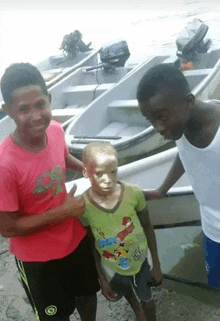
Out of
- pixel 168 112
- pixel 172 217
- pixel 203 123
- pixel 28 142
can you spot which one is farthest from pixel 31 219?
pixel 172 217

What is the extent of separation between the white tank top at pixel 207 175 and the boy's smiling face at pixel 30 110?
60 cm

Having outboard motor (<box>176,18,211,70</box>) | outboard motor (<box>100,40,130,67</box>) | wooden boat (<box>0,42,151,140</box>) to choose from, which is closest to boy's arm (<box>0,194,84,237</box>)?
wooden boat (<box>0,42,151,140</box>)

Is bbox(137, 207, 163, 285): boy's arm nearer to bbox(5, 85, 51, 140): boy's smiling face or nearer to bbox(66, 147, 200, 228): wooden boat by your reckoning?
bbox(5, 85, 51, 140): boy's smiling face

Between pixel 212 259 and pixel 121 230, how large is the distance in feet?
1.73

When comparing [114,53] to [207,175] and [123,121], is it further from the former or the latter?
[207,175]

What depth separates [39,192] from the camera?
1.43m

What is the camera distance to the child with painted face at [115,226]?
60.0 inches

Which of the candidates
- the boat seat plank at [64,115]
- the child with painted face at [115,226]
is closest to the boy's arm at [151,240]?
the child with painted face at [115,226]

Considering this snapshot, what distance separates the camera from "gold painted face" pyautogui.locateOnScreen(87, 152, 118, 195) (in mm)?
1500

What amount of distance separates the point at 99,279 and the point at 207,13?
97.3 ft

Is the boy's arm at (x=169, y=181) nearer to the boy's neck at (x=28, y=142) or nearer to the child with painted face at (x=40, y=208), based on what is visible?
the child with painted face at (x=40, y=208)

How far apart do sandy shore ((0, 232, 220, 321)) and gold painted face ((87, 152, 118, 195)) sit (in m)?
1.21

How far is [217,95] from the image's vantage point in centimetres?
529

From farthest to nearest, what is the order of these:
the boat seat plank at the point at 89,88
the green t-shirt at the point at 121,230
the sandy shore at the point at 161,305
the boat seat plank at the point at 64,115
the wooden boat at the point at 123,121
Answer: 1. the boat seat plank at the point at 89,88
2. the boat seat plank at the point at 64,115
3. the wooden boat at the point at 123,121
4. the sandy shore at the point at 161,305
5. the green t-shirt at the point at 121,230
